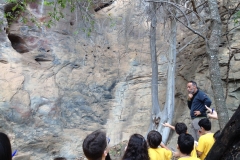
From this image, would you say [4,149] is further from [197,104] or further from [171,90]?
[171,90]

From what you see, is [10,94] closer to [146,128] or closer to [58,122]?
[58,122]

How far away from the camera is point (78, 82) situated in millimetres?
7812

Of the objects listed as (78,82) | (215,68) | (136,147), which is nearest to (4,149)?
(136,147)

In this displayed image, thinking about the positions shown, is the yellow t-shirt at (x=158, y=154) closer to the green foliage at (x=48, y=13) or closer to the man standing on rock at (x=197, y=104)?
the man standing on rock at (x=197, y=104)

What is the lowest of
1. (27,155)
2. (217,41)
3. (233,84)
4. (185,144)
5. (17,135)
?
(27,155)

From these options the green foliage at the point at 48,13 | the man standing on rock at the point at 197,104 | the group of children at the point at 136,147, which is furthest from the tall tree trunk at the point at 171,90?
the group of children at the point at 136,147

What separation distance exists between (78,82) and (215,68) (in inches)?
175

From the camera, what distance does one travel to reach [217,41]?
438cm

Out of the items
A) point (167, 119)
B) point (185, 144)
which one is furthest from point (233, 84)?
point (185, 144)

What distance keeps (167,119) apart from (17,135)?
11.9 feet

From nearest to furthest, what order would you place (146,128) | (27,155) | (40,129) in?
(27,155), (40,129), (146,128)

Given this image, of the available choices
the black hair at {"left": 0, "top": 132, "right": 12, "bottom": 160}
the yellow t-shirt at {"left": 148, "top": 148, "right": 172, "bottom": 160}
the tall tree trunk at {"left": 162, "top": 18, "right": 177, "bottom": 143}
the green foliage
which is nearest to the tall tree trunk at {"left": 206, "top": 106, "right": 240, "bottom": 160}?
the black hair at {"left": 0, "top": 132, "right": 12, "bottom": 160}

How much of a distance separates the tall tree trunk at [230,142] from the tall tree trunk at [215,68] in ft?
9.80

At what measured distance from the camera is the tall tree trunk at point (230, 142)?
1239 millimetres
